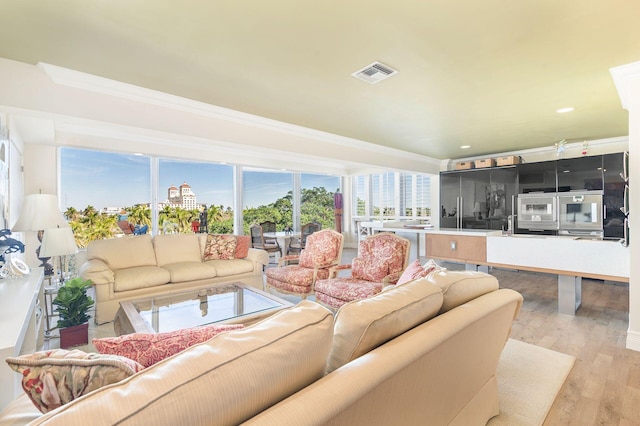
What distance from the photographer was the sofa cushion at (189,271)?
151 inches

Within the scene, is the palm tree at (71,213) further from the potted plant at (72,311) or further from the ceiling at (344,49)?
the ceiling at (344,49)

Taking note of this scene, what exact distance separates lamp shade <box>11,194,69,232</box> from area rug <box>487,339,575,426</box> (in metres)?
3.81

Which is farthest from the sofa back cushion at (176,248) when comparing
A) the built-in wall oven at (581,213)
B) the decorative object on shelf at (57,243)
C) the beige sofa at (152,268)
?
the built-in wall oven at (581,213)

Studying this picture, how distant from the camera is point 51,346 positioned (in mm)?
2775

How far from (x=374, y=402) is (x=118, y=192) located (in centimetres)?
599

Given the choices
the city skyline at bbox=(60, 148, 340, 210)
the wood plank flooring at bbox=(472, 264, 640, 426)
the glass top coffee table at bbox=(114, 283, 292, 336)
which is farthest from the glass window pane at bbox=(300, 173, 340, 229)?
the glass top coffee table at bbox=(114, 283, 292, 336)

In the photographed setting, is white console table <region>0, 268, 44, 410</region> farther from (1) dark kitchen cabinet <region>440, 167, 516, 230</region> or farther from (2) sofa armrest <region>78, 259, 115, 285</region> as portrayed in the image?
(1) dark kitchen cabinet <region>440, 167, 516, 230</region>

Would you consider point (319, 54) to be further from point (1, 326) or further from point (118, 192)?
point (118, 192)

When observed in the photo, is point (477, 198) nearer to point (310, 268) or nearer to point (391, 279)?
point (310, 268)

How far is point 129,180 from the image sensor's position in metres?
5.64

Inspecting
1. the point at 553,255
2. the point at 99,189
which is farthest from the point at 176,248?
the point at 553,255

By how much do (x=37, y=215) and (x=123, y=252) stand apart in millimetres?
1193

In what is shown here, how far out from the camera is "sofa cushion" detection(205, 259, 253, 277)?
417cm

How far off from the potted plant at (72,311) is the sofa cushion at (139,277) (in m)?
0.65
